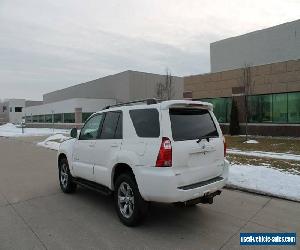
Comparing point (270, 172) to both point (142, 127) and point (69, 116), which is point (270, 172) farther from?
point (69, 116)

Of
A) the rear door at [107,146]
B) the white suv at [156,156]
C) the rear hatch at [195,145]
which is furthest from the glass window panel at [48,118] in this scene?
the rear hatch at [195,145]

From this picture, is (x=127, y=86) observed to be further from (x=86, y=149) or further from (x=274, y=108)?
(x=86, y=149)

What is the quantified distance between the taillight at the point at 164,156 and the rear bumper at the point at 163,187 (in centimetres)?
8

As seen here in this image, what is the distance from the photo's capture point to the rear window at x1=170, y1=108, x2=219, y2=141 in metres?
5.25

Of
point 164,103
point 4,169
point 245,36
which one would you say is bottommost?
point 4,169

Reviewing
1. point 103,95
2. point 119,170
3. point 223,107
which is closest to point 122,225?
point 119,170

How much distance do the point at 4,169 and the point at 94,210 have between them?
22.4 ft

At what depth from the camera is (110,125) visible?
632cm

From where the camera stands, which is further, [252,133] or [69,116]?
[69,116]

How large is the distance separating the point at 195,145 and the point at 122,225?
A: 1.78 m

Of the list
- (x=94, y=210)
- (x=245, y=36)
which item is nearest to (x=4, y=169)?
(x=94, y=210)

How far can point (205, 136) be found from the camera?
18.5 ft

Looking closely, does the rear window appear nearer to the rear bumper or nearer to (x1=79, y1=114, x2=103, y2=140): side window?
the rear bumper

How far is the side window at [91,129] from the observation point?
676 cm
